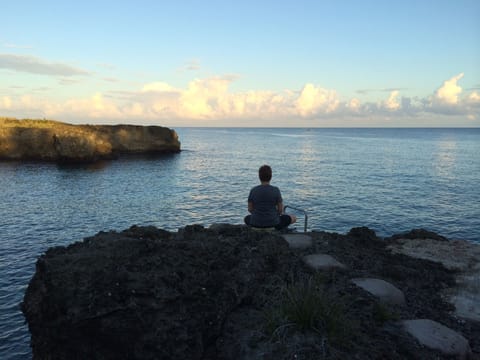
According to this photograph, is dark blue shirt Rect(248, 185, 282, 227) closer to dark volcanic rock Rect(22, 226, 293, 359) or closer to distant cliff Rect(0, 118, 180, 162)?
dark volcanic rock Rect(22, 226, 293, 359)

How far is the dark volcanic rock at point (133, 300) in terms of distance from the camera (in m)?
5.62

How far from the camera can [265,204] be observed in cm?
1017

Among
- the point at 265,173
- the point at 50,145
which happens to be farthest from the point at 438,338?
the point at 50,145

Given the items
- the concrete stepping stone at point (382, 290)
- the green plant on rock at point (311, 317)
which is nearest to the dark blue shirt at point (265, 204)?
the concrete stepping stone at point (382, 290)

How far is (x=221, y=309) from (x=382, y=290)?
3.53m

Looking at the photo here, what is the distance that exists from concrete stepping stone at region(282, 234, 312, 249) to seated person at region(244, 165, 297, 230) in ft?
1.60

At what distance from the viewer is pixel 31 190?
3588cm

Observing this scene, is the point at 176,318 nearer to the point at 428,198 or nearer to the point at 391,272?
the point at 391,272

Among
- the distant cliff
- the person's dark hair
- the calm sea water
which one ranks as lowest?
the calm sea water

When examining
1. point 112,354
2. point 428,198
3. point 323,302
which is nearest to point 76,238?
point 112,354

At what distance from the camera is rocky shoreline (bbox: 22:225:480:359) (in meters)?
5.55

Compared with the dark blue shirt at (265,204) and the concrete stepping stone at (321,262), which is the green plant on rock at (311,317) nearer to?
the concrete stepping stone at (321,262)

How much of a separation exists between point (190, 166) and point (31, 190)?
2842 centimetres

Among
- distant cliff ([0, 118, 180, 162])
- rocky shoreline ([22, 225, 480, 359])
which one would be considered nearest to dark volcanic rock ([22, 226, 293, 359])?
rocky shoreline ([22, 225, 480, 359])
